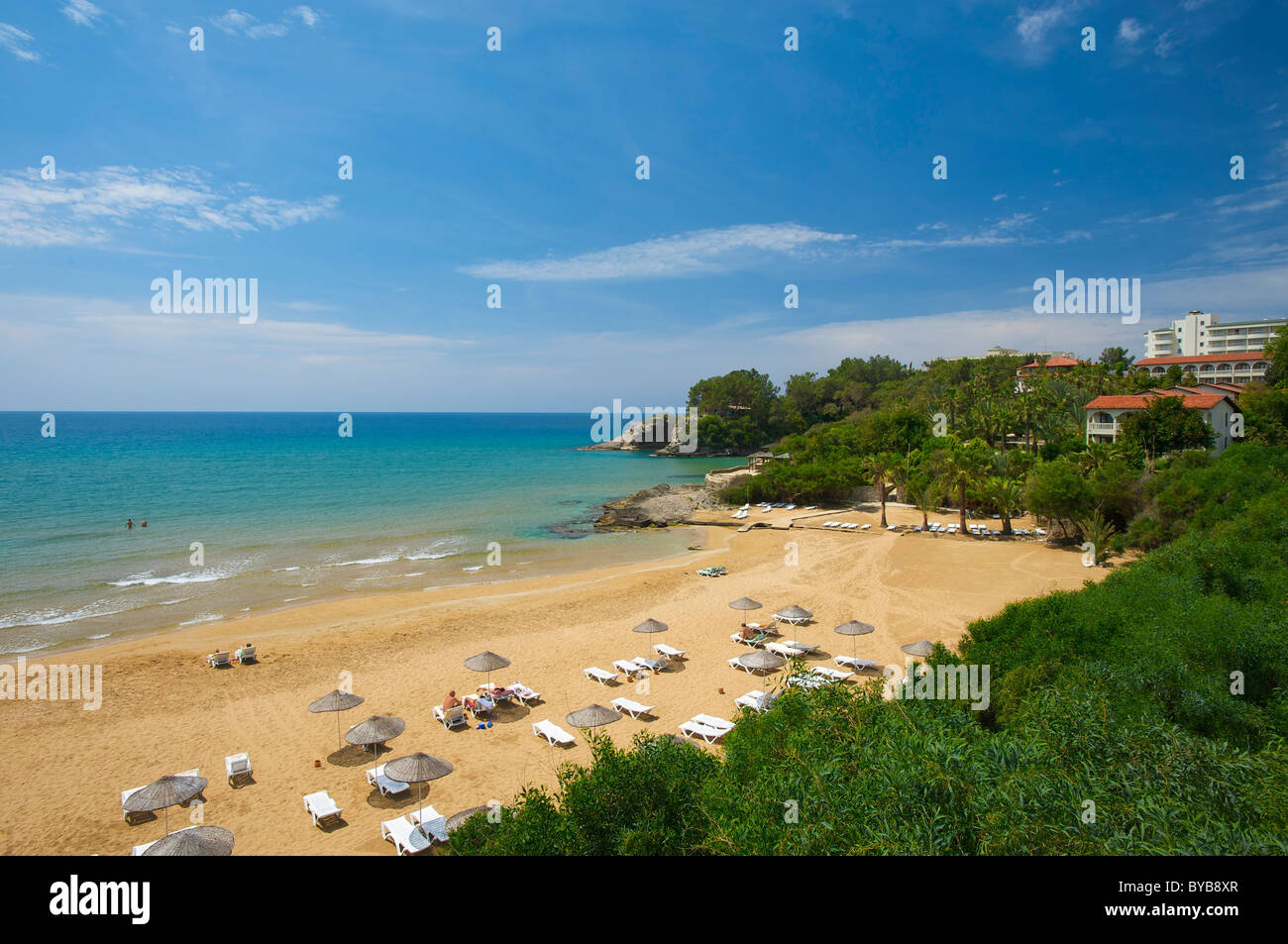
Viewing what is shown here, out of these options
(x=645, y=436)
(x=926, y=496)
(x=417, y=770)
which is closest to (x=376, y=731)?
(x=417, y=770)

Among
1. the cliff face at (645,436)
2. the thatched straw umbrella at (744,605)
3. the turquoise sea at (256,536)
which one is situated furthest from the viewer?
the cliff face at (645,436)

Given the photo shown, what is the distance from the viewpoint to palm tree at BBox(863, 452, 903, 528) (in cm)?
4697

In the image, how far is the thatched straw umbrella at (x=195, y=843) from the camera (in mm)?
10562

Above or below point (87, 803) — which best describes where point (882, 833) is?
above

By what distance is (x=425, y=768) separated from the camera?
13.5 meters

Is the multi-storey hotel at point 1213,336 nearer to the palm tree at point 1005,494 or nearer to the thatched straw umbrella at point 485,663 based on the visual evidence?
the palm tree at point 1005,494

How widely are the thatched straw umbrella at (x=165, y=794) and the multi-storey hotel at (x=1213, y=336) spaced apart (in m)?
115

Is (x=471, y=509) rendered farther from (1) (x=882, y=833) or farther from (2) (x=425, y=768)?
(1) (x=882, y=833)

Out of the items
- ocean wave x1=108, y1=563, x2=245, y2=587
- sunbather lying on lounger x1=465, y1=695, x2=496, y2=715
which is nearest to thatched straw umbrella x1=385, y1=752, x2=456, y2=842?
sunbather lying on lounger x1=465, y1=695, x2=496, y2=715

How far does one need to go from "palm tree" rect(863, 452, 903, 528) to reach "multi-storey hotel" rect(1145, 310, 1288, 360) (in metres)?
65.1

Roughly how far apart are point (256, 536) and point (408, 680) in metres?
30.3

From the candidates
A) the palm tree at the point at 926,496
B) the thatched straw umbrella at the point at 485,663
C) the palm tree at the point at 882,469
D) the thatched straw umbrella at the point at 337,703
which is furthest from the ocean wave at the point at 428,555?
the palm tree at the point at 926,496
